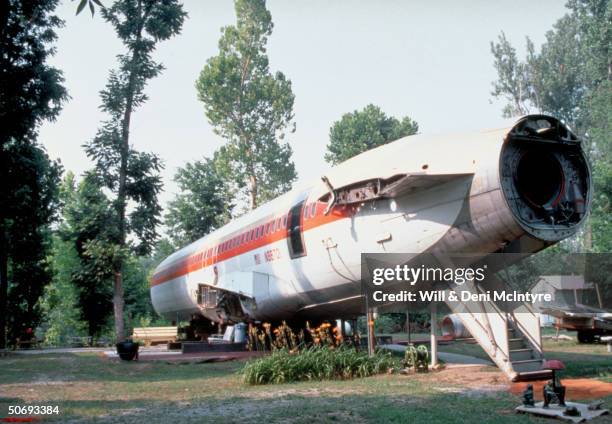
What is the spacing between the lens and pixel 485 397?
9.45 metres

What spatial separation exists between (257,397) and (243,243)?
33.2 ft

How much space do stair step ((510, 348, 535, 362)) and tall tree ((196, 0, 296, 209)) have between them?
36.8 meters

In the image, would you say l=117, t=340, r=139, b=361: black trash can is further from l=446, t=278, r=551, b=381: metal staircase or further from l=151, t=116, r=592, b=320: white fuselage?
l=446, t=278, r=551, b=381: metal staircase

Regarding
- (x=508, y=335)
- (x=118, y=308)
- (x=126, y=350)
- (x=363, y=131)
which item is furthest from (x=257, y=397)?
(x=363, y=131)

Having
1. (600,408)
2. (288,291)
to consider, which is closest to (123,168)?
(288,291)

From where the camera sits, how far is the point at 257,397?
10.0m

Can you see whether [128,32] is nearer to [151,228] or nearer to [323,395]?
[151,228]

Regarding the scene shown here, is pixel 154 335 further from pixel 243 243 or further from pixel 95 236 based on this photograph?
pixel 243 243

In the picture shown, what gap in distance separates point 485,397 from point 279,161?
39.2 meters

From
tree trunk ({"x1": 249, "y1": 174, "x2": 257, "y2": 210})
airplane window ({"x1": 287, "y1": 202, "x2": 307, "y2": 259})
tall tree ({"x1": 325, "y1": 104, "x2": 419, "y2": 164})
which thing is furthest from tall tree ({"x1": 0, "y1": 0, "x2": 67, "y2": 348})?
tall tree ({"x1": 325, "y1": 104, "x2": 419, "y2": 164})

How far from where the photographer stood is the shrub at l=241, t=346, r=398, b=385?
485 inches

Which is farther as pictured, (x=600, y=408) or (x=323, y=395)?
(x=323, y=395)

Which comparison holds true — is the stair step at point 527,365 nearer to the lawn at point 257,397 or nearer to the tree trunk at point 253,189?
the lawn at point 257,397

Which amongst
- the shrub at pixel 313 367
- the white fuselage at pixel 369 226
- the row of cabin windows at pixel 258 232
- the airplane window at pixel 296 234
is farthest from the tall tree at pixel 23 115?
the shrub at pixel 313 367
